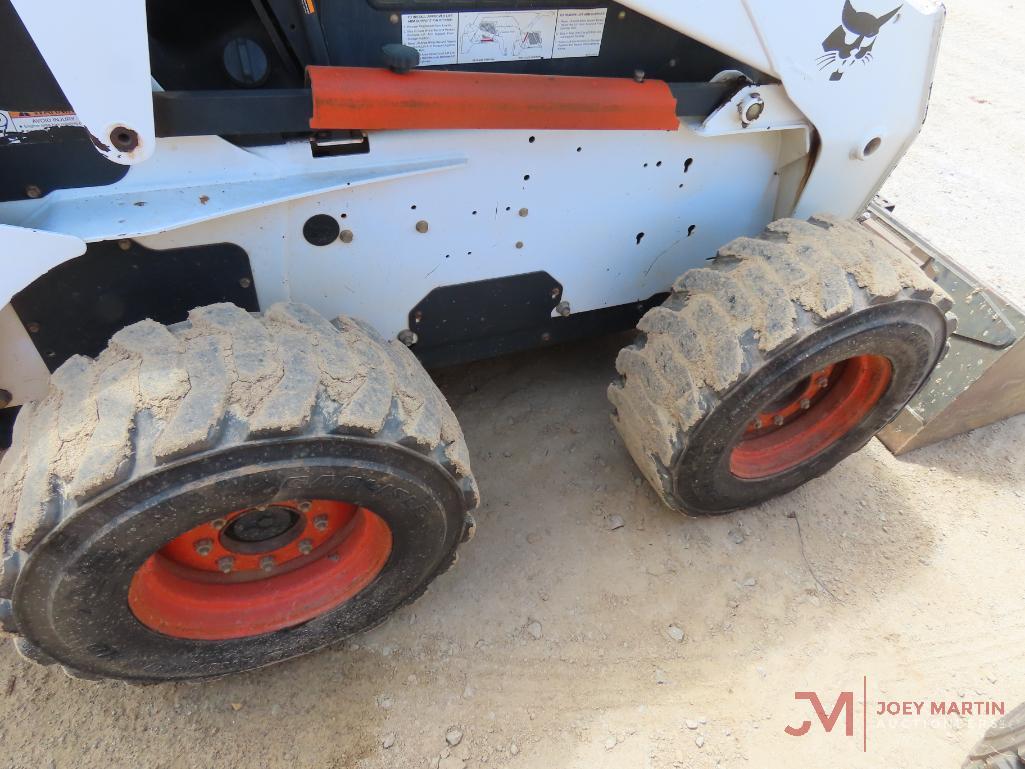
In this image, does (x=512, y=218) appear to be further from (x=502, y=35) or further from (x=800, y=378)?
(x=800, y=378)

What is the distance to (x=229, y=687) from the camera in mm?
1967

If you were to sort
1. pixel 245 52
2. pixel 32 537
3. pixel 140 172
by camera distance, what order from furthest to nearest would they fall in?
1. pixel 245 52
2. pixel 140 172
3. pixel 32 537

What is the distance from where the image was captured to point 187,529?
1.45 m

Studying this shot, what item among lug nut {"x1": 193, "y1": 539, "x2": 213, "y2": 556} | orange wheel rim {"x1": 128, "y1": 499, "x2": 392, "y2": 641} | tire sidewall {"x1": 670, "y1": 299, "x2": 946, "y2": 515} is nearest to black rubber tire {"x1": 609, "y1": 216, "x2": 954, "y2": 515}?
tire sidewall {"x1": 670, "y1": 299, "x2": 946, "y2": 515}

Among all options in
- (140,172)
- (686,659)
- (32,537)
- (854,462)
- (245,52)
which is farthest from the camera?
(854,462)

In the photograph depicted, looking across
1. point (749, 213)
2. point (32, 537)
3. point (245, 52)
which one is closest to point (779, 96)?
point (749, 213)

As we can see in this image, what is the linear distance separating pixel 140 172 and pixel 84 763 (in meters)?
1.45

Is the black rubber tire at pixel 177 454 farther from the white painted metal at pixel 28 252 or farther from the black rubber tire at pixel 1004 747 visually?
the black rubber tire at pixel 1004 747

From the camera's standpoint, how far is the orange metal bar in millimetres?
1488

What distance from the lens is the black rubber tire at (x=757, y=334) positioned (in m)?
1.86

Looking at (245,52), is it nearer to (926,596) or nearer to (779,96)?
(779,96)

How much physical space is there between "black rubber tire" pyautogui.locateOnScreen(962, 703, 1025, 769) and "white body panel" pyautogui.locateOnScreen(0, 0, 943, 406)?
4.73 feet

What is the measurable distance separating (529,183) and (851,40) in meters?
0.89

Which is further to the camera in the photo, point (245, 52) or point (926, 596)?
point (926, 596)
